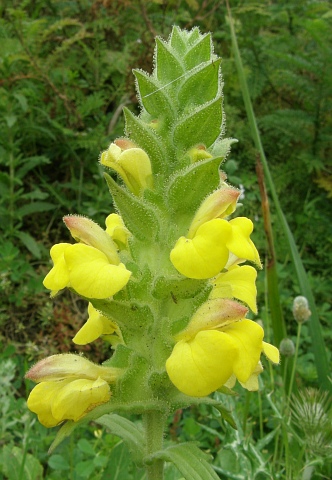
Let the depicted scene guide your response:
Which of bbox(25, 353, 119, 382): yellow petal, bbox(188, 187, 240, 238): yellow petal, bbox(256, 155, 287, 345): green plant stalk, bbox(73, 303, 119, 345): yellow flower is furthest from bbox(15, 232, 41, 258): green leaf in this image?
bbox(188, 187, 240, 238): yellow petal

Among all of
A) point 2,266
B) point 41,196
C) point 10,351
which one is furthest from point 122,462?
point 41,196

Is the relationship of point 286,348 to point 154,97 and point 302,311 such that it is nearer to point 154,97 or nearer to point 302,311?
point 302,311

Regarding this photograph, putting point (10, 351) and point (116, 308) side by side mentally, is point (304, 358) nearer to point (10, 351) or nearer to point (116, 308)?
point (10, 351)

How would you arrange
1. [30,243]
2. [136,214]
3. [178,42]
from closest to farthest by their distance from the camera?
[136,214] → [178,42] → [30,243]

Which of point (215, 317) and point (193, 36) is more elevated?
point (193, 36)

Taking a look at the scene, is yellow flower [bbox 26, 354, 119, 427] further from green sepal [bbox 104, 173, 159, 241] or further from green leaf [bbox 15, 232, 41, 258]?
green leaf [bbox 15, 232, 41, 258]

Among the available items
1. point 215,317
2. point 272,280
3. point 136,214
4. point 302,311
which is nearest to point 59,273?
point 136,214

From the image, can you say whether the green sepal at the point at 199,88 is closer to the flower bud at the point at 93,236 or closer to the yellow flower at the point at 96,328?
the flower bud at the point at 93,236
